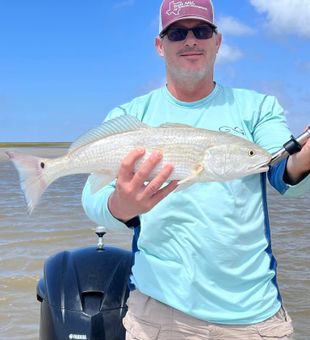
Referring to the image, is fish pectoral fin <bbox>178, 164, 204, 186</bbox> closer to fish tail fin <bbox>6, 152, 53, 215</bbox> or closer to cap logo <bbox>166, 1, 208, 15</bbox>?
fish tail fin <bbox>6, 152, 53, 215</bbox>

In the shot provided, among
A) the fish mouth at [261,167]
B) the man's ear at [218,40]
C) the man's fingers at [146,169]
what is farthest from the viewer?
the man's ear at [218,40]

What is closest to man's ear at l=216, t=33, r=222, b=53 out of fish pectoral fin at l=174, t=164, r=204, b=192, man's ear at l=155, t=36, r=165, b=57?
man's ear at l=155, t=36, r=165, b=57

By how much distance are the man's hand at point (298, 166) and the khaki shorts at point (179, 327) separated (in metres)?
0.78

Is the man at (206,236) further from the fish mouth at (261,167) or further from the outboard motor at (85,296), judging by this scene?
the outboard motor at (85,296)

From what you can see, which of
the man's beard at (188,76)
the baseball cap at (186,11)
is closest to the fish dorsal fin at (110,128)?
the man's beard at (188,76)

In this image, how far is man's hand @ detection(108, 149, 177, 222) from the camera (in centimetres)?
257

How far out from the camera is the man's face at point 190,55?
10.1ft

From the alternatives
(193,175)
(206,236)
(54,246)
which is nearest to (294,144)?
(193,175)

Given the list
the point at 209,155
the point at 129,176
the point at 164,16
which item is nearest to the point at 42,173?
the point at 129,176

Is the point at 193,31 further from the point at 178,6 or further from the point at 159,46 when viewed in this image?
the point at 159,46

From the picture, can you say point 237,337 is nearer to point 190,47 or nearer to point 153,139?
point 153,139

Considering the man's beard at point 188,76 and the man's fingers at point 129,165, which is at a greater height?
the man's beard at point 188,76

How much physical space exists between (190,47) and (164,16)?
287 millimetres

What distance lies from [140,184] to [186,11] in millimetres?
1169
